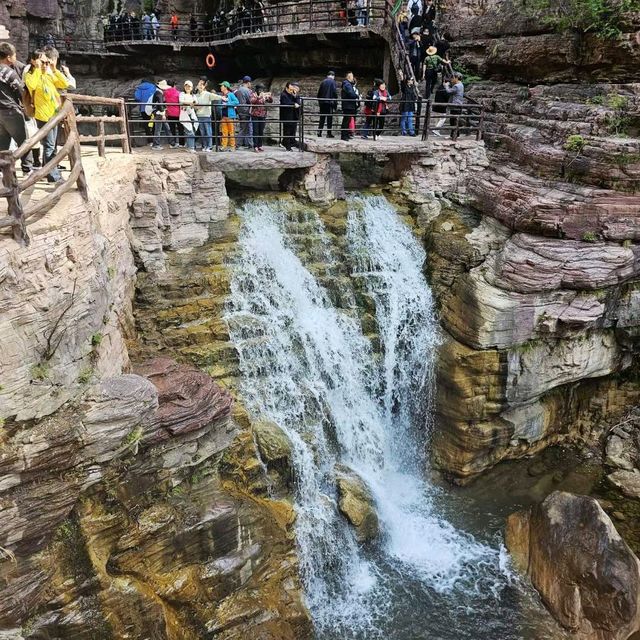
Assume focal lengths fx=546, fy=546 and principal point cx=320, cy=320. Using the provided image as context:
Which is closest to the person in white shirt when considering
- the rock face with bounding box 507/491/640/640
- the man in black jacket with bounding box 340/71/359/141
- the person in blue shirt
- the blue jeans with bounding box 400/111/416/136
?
the person in blue shirt

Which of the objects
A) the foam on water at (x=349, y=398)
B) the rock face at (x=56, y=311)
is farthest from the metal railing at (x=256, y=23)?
the rock face at (x=56, y=311)

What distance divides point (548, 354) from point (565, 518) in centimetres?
311

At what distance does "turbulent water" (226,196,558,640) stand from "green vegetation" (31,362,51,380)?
4.28 m

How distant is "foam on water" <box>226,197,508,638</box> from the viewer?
9602 mm

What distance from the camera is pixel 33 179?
6172 millimetres

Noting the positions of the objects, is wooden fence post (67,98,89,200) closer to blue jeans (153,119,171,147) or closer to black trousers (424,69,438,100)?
blue jeans (153,119,171,147)

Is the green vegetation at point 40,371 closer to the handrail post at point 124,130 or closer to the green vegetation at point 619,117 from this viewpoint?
the handrail post at point 124,130

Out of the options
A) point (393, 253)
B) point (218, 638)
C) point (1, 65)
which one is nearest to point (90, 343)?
point (1, 65)

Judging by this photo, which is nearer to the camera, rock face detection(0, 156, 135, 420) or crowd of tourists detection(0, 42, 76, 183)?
rock face detection(0, 156, 135, 420)

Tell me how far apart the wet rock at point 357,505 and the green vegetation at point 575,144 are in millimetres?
8220

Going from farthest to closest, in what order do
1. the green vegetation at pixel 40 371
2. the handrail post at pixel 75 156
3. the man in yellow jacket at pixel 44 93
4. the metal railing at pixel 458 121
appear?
1. the metal railing at pixel 458 121
2. the man in yellow jacket at pixel 44 93
3. the handrail post at pixel 75 156
4. the green vegetation at pixel 40 371

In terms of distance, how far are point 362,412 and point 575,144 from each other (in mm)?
7223

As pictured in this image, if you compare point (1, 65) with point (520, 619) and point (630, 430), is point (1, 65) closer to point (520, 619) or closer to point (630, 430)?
point (520, 619)

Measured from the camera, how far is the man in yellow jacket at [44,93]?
7.80m
